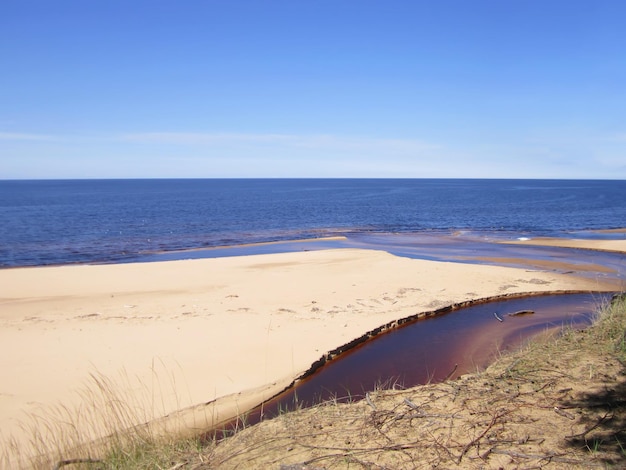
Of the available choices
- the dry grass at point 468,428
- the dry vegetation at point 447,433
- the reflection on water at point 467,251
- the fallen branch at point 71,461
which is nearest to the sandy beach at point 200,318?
the fallen branch at point 71,461

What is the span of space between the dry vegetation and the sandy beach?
1.75 meters

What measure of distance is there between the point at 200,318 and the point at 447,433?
10.00 meters

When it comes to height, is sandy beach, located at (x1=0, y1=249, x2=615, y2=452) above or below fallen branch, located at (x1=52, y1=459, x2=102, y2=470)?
below

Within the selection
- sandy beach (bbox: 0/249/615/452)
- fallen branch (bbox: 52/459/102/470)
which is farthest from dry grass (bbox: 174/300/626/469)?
sandy beach (bbox: 0/249/615/452)

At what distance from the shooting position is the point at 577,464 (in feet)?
14.9

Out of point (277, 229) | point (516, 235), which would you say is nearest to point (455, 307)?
point (516, 235)

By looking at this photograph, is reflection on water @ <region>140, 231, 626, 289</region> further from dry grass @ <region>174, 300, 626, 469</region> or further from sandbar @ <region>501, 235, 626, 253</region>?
dry grass @ <region>174, 300, 626, 469</region>

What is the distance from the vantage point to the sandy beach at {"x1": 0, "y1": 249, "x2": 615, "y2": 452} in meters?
9.59

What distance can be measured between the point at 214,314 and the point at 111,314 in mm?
3198

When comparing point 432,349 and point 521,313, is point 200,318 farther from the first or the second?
point 521,313

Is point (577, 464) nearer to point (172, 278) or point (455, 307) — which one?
point (455, 307)

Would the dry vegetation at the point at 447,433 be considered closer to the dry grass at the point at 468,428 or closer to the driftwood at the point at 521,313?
the dry grass at the point at 468,428

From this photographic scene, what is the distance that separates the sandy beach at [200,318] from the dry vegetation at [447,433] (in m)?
1.75

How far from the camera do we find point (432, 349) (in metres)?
Answer: 12.4
